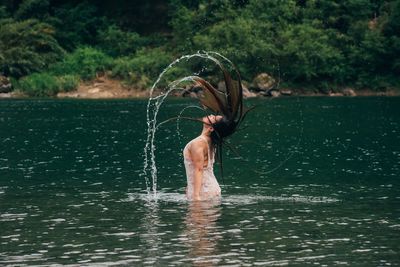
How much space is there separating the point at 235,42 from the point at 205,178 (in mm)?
75028

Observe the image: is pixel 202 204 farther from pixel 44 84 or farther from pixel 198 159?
pixel 44 84

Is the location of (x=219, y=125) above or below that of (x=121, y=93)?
above

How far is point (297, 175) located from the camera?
38.3 m

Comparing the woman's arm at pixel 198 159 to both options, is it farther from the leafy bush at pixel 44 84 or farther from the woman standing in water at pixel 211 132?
the leafy bush at pixel 44 84

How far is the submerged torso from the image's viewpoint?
91.0ft

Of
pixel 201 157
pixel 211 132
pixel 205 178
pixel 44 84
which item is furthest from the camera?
pixel 44 84

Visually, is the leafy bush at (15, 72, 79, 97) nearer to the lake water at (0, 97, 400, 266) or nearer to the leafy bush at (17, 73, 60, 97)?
the leafy bush at (17, 73, 60, 97)

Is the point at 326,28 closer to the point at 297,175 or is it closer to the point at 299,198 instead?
the point at 297,175

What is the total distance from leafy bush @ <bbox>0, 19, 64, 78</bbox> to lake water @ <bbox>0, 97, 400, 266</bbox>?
4161cm

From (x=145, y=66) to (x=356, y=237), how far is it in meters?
80.3

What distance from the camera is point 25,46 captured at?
105125 mm

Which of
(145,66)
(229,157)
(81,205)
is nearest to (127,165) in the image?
(229,157)

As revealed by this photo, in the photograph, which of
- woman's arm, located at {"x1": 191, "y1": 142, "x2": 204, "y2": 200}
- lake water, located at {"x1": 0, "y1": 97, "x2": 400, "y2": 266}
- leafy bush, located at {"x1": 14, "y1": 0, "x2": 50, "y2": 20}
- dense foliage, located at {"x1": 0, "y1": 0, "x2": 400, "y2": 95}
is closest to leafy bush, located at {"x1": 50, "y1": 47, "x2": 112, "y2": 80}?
dense foliage, located at {"x1": 0, "y1": 0, "x2": 400, "y2": 95}

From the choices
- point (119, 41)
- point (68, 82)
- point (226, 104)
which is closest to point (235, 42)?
point (119, 41)
